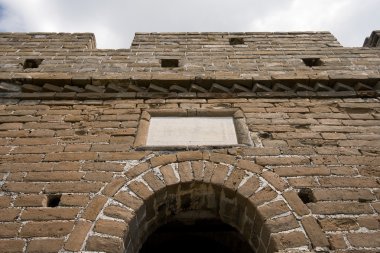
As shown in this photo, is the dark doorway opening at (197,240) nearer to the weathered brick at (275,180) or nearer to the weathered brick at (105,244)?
the weathered brick at (275,180)

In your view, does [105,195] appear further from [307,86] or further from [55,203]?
[307,86]

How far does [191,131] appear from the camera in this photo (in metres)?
2.90

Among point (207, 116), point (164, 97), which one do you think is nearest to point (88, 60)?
point (164, 97)

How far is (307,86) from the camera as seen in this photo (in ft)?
11.3

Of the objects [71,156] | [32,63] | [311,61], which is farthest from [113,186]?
[311,61]

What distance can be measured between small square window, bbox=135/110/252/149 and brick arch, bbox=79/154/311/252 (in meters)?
0.21

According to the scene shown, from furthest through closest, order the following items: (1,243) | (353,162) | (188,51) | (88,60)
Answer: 1. (188,51)
2. (88,60)
3. (353,162)
4. (1,243)

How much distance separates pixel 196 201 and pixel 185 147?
415 mm

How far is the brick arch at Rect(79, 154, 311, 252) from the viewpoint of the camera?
2057mm

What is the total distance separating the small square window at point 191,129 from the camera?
276 cm

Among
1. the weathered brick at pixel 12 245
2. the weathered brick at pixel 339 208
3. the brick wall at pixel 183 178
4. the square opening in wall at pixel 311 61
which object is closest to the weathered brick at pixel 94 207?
the brick wall at pixel 183 178

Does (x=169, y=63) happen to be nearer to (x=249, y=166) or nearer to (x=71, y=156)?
(x=71, y=156)

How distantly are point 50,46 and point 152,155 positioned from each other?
2.27 m

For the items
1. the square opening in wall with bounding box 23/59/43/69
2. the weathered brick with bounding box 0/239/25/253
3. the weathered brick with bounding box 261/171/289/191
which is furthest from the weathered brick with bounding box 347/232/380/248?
the square opening in wall with bounding box 23/59/43/69
